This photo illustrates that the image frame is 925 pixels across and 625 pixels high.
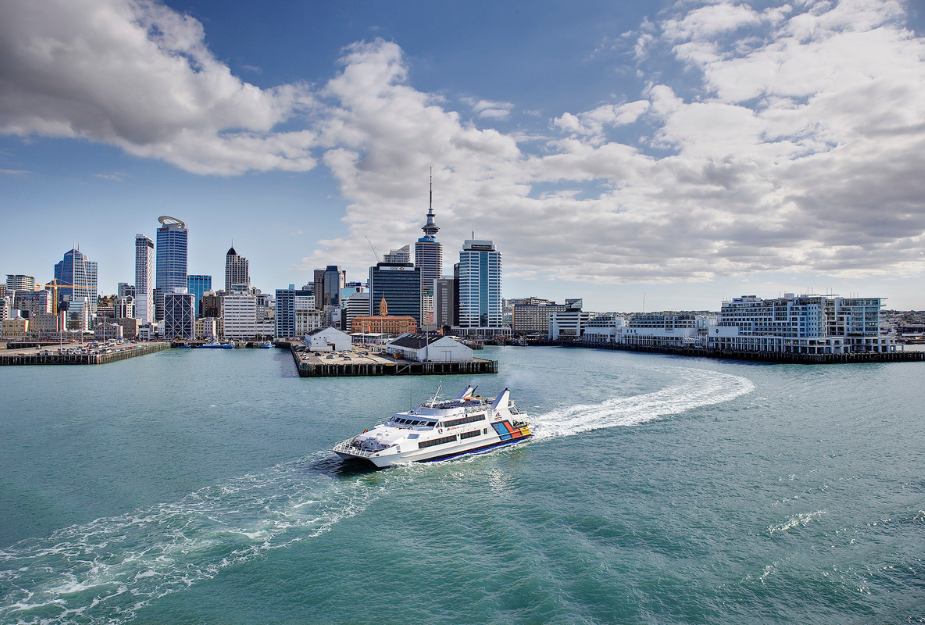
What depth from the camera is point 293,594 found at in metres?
15.1

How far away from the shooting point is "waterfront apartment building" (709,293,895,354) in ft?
322

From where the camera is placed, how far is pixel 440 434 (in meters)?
28.3

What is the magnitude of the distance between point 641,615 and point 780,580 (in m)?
5.22

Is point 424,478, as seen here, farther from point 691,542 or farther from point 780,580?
point 780,580

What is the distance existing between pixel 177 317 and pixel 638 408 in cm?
18827

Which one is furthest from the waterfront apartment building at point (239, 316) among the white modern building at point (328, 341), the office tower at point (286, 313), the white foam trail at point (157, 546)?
the white foam trail at point (157, 546)

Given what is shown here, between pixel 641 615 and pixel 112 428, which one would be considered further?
pixel 112 428

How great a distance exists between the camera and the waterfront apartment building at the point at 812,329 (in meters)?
98.1

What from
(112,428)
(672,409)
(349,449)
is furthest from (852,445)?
(112,428)

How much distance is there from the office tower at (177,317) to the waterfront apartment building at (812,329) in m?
175

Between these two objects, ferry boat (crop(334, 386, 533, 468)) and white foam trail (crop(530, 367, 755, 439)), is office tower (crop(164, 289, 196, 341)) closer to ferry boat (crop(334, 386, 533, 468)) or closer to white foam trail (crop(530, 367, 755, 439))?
white foam trail (crop(530, 367, 755, 439))

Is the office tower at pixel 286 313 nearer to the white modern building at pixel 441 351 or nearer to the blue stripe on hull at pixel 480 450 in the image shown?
the white modern building at pixel 441 351

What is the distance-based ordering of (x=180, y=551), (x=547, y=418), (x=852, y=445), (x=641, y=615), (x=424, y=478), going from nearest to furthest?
(x=641, y=615)
(x=180, y=551)
(x=424, y=478)
(x=852, y=445)
(x=547, y=418)

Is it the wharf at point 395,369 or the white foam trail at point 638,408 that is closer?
the white foam trail at point 638,408
